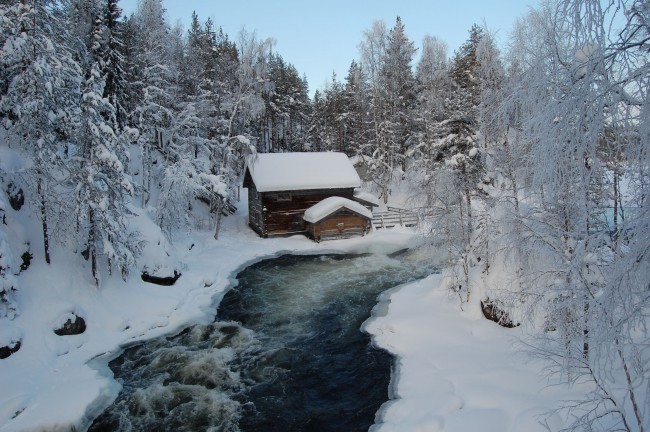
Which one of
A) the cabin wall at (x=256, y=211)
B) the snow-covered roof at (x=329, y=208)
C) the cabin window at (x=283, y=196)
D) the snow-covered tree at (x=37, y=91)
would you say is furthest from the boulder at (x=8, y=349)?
the cabin window at (x=283, y=196)

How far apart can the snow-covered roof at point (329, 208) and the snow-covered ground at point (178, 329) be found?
994cm

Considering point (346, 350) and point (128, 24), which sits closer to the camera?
point (346, 350)

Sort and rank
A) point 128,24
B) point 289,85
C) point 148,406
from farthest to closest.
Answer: point 289,85 < point 128,24 < point 148,406

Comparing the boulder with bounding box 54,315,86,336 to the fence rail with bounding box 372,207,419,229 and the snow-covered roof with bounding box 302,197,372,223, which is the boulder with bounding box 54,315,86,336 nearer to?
the snow-covered roof with bounding box 302,197,372,223

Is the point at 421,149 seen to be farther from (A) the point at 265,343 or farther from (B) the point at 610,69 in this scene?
(B) the point at 610,69

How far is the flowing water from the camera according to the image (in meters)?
9.10

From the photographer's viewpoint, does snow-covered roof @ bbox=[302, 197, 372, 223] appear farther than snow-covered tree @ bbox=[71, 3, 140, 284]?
Yes

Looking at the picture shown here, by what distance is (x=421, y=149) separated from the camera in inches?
1542

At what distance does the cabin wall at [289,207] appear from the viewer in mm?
28891

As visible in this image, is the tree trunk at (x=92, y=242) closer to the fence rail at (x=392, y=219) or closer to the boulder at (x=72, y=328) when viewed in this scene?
the boulder at (x=72, y=328)

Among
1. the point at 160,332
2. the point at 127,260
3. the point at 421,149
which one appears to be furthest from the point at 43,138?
the point at 421,149

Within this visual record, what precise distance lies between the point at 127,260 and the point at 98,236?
4.73ft

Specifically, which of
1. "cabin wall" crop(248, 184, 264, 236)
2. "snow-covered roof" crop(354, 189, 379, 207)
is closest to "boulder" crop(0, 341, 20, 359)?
"cabin wall" crop(248, 184, 264, 236)

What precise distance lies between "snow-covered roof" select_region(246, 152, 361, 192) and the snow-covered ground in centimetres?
1080
